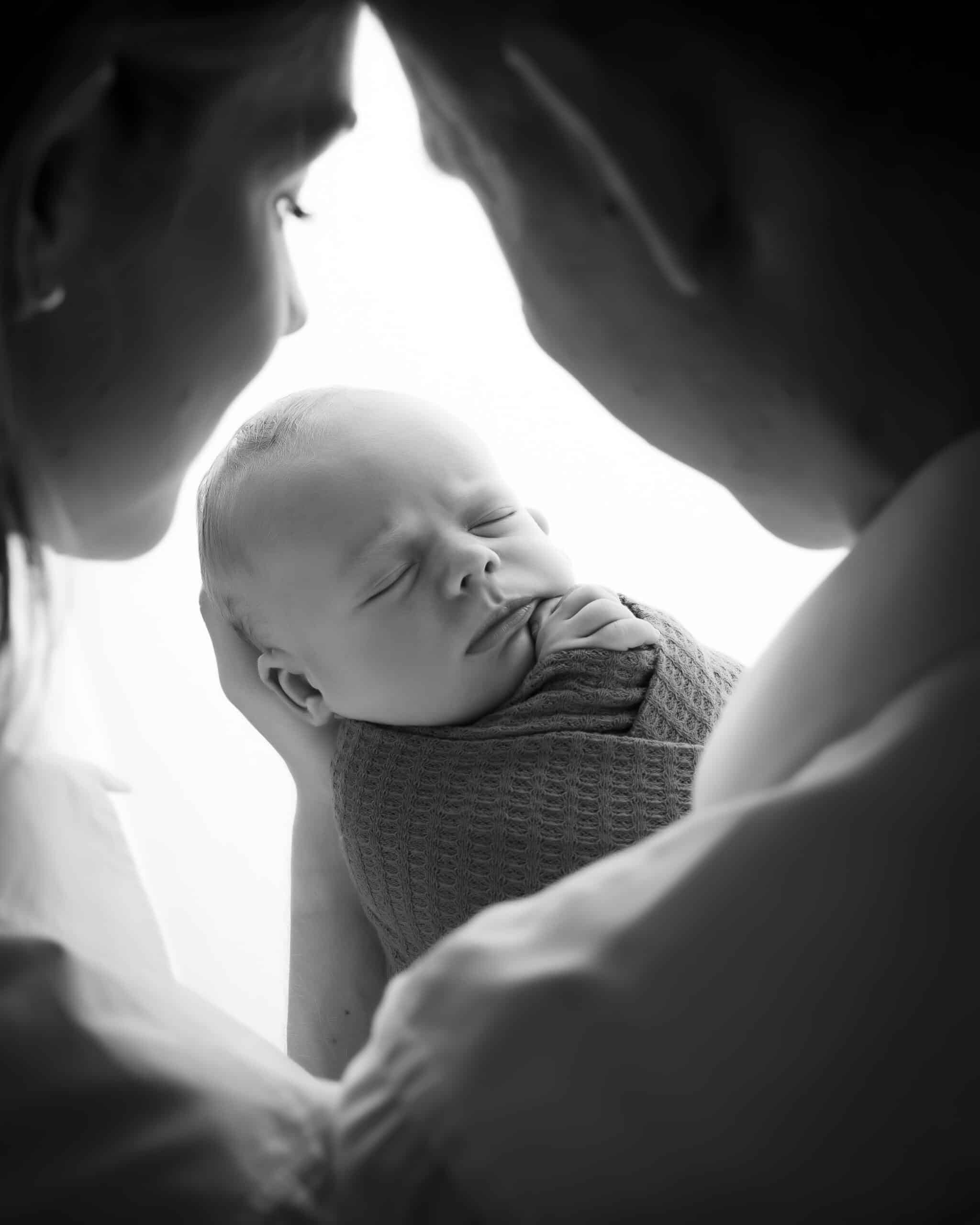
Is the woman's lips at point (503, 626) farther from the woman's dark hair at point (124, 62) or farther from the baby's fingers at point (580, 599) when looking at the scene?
the woman's dark hair at point (124, 62)

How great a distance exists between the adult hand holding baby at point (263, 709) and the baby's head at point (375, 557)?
0.04 meters

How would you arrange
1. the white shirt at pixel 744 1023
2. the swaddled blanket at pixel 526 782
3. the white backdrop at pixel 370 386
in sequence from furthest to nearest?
the white backdrop at pixel 370 386 → the swaddled blanket at pixel 526 782 → the white shirt at pixel 744 1023

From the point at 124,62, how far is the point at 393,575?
19.4 inches

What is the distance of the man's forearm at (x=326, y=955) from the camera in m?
A: 1.18

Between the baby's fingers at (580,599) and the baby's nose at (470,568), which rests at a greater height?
the baby's nose at (470,568)

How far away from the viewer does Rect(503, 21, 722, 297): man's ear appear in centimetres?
56

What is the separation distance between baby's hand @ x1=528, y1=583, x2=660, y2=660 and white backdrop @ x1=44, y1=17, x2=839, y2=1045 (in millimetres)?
190

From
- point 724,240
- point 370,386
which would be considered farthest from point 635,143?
point 370,386

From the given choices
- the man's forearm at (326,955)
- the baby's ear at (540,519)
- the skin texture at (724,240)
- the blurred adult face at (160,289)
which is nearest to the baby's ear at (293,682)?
the man's forearm at (326,955)

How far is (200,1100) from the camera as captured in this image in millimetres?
543

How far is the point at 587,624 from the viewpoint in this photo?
3.45 ft

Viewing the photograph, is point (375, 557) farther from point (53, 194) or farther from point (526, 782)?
point (53, 194)

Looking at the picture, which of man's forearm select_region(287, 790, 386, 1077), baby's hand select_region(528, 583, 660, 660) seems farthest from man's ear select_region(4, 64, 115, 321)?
man's forearm select_region(287, 790, 386, 1077)

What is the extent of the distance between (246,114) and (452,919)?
0.61 meters
